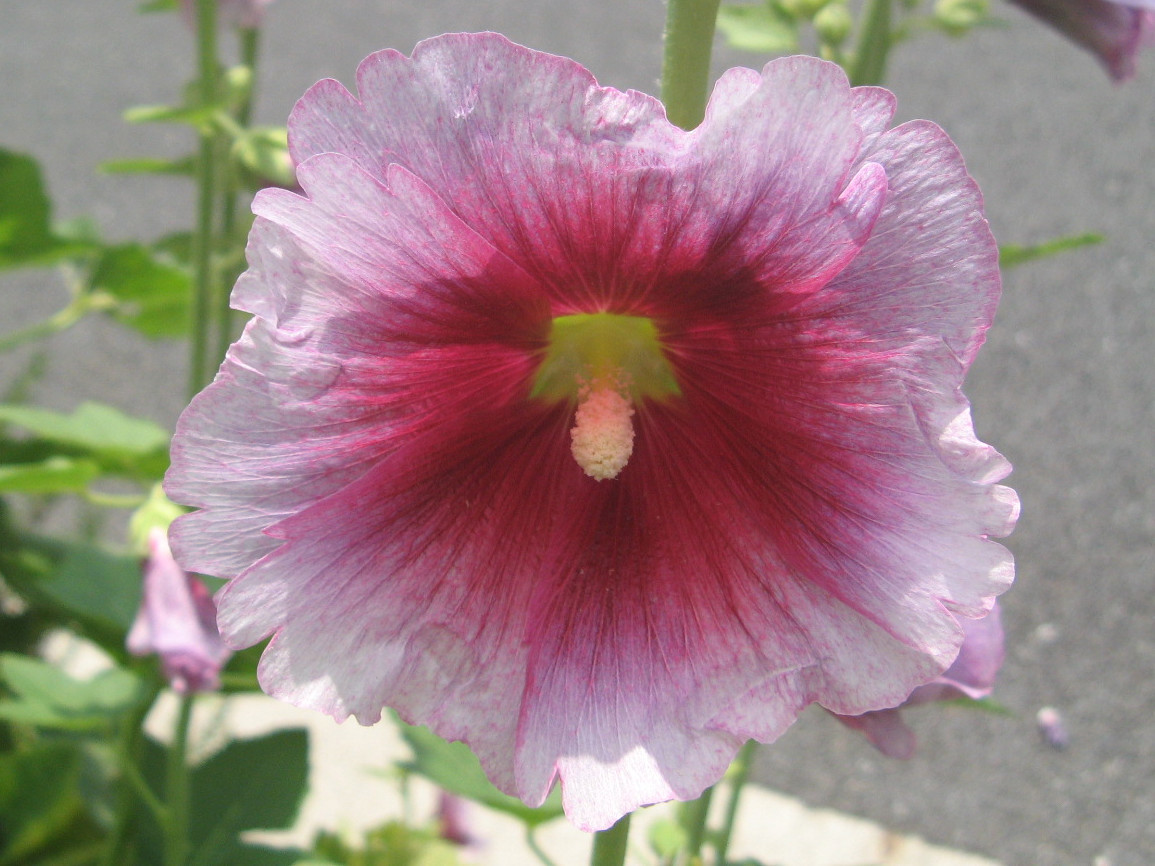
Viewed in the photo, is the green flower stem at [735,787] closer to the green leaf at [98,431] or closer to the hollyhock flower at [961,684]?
Answer: the hollyhock flower at [961,684]

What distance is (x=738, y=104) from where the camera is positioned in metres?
0.38

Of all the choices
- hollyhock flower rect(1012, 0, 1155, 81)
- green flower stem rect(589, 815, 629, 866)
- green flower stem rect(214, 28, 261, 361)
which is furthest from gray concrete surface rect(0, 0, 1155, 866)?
green flower stem rect(589, 815, 629, 866)

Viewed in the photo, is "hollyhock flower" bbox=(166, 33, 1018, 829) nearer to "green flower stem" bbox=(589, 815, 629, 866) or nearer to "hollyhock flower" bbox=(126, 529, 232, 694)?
"green flower stem" bbox=(589, 815, 629, 866)

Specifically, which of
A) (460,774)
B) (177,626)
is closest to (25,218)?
(177,626)

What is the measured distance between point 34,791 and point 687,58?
39.6 inches

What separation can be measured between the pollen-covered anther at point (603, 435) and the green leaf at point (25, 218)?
30.3 inches

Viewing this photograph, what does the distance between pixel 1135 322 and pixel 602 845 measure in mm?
2837

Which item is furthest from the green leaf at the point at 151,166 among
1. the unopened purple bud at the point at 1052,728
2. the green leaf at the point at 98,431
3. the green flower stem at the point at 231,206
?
the unopened purple bud at the point at 1052,728

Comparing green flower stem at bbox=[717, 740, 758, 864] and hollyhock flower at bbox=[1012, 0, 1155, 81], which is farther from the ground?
hollyhock flower at bbox=[1012, 0, 1155, 81]

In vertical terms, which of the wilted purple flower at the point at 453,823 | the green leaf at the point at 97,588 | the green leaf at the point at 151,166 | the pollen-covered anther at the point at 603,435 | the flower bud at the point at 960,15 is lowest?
the wilted purple flower at the point at 453,823

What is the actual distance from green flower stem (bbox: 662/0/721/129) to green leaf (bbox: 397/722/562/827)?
1.44 ft

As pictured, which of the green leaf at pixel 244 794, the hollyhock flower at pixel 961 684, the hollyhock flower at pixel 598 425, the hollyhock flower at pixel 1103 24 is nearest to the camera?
the hollyhock flower at pixel 598 425

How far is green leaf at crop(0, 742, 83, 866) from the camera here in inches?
42.7

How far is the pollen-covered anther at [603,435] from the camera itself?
510mm
